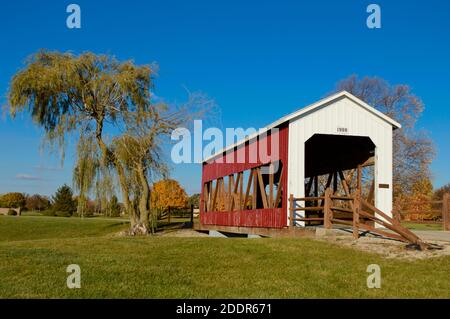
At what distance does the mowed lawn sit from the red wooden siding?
14.2 feet

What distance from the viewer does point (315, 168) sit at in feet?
77.3

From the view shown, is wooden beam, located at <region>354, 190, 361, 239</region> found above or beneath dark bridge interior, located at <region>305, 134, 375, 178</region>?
beneath

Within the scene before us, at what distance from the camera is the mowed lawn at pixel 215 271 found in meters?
7.40

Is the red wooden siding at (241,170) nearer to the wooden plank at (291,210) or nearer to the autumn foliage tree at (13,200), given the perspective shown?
the wooden plank at (291,210)

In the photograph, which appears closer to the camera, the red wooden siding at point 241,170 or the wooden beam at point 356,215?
the wooden beam at point 356,215

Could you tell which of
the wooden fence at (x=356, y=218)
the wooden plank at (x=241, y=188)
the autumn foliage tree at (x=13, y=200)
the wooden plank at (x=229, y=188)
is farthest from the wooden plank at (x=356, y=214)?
the autumn foliage tree at (x=13, y=200)

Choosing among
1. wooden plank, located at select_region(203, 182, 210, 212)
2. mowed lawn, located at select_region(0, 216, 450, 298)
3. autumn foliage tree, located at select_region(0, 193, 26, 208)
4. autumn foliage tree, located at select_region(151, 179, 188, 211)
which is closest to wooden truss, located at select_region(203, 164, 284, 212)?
wooden plank, located at select_region(203, 182, 210, 212)

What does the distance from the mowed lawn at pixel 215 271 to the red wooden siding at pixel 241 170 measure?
433 cm

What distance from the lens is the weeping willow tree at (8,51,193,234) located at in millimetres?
23344

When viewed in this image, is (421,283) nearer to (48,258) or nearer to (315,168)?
(48,258)

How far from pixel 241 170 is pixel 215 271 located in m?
12.5

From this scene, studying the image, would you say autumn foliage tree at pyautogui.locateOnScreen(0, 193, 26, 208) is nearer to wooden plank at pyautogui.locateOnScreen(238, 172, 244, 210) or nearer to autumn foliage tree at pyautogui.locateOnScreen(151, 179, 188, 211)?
autumn foliage tree at pyautogui.locateOnScreen(151, 179, 188, 211)

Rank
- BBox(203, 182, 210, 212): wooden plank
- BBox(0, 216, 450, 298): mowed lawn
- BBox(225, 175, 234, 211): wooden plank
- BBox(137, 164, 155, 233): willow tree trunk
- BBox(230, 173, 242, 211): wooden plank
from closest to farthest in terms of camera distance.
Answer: BBox(0, 216, 450, 298): mowed lawn, BBox(230, 173, 242, 211): wooden plank, BBox(225, 175, 234, 211): wooden plank, BBox(137, 164, 155, 233): willow tree trunk, BBox(203, 182, 210, 212): wooden plank

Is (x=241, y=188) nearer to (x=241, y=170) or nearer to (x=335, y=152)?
(x=241, y=170)
